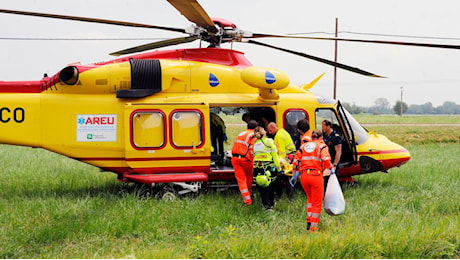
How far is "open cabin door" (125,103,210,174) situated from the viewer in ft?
27.1

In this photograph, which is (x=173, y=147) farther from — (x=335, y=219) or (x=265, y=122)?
(x=335, y=219)

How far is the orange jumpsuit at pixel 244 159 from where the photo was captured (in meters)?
7.58

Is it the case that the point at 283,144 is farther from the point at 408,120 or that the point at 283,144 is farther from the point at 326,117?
the point at 408,120

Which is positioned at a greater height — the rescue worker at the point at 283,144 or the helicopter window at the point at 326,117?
the helicopter window at the point at 326,117

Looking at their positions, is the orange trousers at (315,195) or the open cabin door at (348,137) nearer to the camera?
the orange trousers at (315,195)

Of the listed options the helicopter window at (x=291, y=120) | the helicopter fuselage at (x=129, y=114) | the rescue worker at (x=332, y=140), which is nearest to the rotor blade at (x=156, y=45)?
the helicopter fuselage at (x=129, y=114)

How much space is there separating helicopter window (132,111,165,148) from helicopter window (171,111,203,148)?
8.6 inches

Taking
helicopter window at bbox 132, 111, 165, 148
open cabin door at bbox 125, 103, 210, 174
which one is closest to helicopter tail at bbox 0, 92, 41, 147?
open cabin door at bbox 125, 103, 210, 174

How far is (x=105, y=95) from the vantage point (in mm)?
8438

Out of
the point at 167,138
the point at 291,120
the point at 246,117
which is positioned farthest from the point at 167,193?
the point at 291,120

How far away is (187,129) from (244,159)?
1.42 meters

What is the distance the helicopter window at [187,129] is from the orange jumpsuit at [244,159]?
3.53 feet

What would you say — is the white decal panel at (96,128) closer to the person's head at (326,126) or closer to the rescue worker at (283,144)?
the rescue worker at (283,144)

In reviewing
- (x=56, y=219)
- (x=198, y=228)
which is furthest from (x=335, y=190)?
(x=56, y=219)
